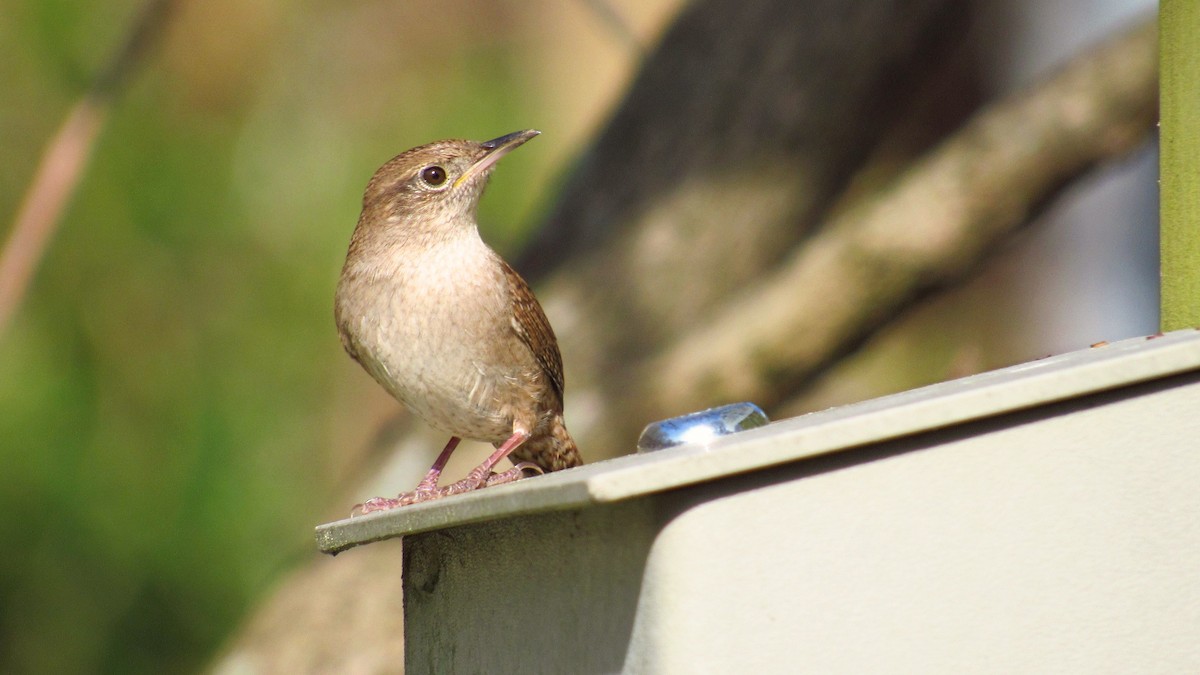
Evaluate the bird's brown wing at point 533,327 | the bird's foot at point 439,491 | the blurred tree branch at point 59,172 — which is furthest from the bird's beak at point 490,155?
the blurred tree branch at point 59,172

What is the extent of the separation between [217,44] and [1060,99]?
3429 millimetres

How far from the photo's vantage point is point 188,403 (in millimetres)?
5570

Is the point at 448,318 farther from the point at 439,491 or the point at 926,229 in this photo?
the point at 926,229

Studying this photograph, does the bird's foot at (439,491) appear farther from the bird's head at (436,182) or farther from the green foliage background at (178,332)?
the green foliage background at (178,332)

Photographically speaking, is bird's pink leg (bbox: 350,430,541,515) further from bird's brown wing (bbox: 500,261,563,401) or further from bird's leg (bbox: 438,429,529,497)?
bird's brown wing (bbox: 500,261,563,401)

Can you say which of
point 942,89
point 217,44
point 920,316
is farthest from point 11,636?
point 942,89

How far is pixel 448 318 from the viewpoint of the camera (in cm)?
309

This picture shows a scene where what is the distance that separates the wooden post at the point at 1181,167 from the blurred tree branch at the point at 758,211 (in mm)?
2771

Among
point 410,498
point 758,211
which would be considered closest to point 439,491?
point 410,498

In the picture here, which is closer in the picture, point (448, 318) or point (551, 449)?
point (448, 318)

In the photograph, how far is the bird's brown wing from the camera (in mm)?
3283

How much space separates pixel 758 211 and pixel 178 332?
8.14 ft

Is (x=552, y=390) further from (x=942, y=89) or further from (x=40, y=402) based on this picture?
(x=942, y=89)

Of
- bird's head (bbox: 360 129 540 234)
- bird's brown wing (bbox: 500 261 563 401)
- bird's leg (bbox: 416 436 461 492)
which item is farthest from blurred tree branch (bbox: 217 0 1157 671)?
bird's head (bbox: 360 129 540 234)
